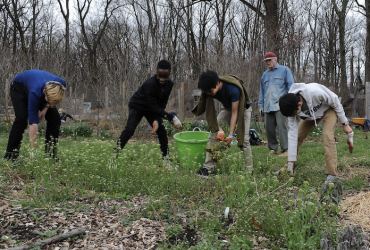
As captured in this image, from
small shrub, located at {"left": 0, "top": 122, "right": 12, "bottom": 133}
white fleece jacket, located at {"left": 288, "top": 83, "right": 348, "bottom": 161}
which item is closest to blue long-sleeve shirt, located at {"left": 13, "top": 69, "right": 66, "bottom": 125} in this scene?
white fleece jacket, located at {"left": 288, "top": 83, "right": 348, "bottom": 161}

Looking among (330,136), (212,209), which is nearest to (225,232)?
(212,209)

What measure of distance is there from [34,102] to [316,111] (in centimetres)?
359

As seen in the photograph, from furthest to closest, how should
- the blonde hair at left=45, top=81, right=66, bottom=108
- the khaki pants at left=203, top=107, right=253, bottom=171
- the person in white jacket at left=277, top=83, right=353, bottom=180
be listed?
the khaki pants at left=203, top=107, right=253, bottom=171, the blonde hair at left=45, top=81, right=66, bottom=108, the person in white jacket at left=277, top=83, right=353, bottom=180

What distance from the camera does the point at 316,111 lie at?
4.16 meters

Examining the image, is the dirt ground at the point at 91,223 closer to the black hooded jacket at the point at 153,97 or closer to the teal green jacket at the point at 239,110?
the teal green jacket at the point at 239,110

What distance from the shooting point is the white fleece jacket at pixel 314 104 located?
13.1ft

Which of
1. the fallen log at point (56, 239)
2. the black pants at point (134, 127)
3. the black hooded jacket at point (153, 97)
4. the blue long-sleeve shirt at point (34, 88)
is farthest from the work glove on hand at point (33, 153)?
the black hooded jacket at point (153, 97)

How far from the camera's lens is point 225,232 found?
276 cm

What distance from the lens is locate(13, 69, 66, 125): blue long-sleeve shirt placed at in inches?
166

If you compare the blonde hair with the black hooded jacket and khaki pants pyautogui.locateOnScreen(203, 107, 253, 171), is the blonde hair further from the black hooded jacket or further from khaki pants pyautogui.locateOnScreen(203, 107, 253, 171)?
khaki pants pyautogui.locateOnScreen(203, 107, 253, 171)

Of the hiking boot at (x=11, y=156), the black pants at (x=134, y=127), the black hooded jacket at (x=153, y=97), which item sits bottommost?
the hiking boot at (x=11, y=156)

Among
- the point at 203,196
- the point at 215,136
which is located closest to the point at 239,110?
the point at 215,136

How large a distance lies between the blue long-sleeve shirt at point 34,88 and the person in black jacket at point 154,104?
115 centimetres

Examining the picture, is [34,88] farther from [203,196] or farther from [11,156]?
[203,196]
